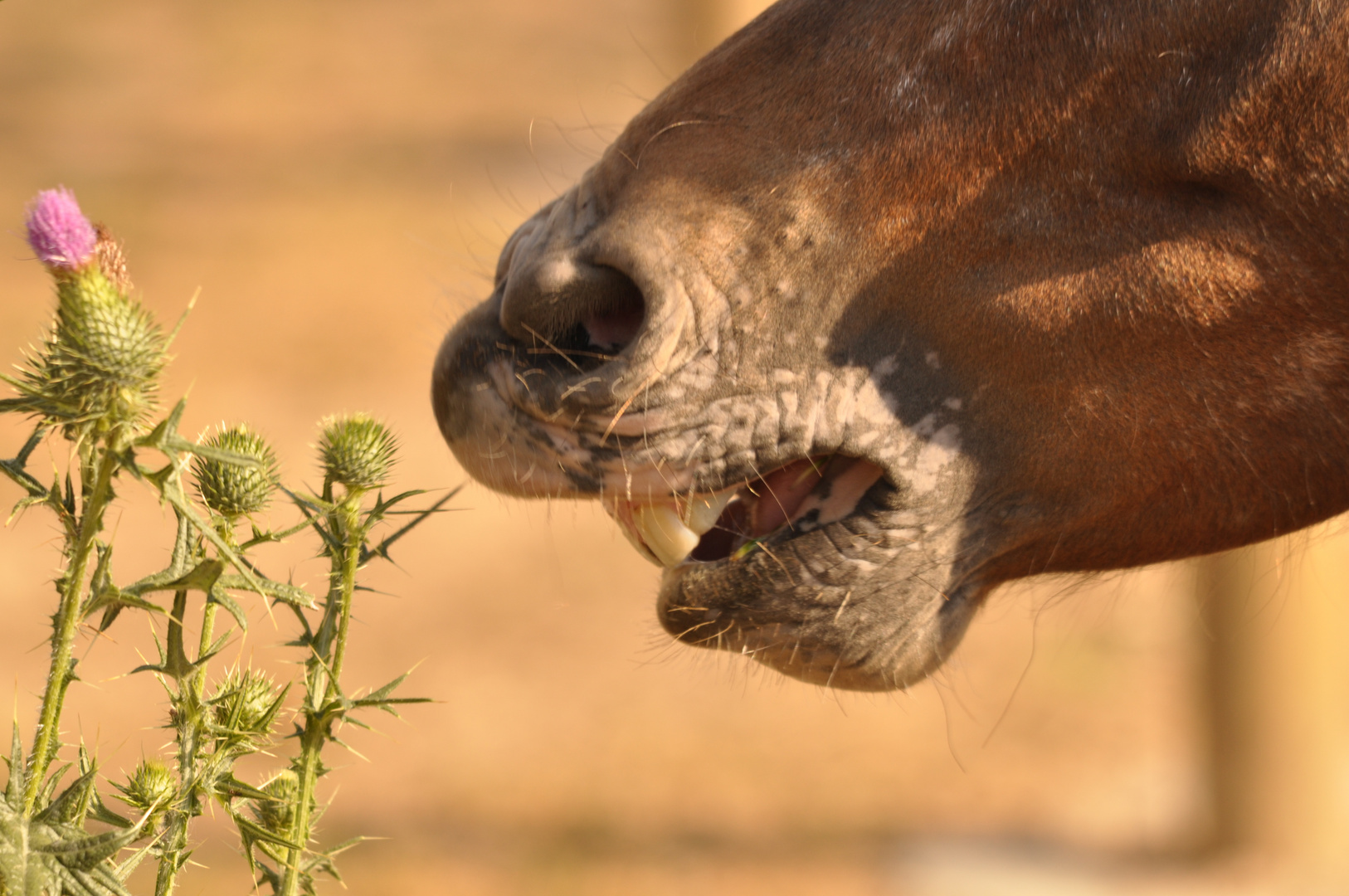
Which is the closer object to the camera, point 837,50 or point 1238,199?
point 1238,199

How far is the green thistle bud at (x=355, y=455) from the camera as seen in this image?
1.43m

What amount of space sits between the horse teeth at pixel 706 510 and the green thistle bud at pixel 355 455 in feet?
1.78

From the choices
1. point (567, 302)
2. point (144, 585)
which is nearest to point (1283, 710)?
point (567, 302)

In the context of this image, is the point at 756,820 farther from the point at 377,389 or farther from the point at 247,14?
the point at 247,14

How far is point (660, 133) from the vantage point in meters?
1.86

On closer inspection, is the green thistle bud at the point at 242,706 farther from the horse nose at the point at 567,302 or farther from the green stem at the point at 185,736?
the horse nose at the point at 567,302

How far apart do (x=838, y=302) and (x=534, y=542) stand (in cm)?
624

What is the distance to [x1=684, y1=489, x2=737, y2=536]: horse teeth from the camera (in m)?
1.85

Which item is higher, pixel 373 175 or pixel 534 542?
pixel 373 175

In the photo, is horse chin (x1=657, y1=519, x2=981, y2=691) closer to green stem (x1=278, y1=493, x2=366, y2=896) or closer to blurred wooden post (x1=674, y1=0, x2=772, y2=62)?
green stem (x1=278, y1=493, x2=366, y2=896)

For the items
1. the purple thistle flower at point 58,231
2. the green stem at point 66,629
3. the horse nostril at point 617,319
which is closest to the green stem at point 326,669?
the green stem at point 66,629

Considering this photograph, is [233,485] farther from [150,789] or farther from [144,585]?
[150,789]

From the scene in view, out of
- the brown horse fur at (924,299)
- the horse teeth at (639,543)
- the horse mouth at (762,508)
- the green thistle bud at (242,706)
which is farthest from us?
the horse teeth at (639,543)

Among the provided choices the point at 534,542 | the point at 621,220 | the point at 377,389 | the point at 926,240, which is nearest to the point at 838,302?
the point at 926,240
